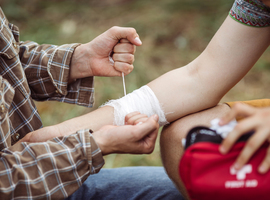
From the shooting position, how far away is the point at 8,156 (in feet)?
2.16

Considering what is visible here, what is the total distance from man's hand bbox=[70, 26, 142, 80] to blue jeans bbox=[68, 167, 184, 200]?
1.15ft

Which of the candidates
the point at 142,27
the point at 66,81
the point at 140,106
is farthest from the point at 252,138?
the point at 142,27

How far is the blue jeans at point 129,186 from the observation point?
2.64ft

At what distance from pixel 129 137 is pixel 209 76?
30cm

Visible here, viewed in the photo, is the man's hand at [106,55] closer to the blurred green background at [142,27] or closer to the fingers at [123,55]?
the fingers at [123,55]

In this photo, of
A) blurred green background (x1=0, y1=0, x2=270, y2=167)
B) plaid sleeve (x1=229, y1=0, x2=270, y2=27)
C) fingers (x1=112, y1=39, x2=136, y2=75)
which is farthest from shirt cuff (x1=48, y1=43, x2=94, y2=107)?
blurred green background (x1=0, y1=0, x2=270, y2=167)

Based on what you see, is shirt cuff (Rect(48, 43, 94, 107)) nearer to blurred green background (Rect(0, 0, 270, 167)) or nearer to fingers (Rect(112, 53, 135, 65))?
fingers (Rect(112, 53, 135, 65))

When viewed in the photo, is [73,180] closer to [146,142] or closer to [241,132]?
[146,142]

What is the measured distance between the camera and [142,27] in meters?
2.42

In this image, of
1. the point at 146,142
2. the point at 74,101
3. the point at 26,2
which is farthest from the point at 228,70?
the point at 26,2

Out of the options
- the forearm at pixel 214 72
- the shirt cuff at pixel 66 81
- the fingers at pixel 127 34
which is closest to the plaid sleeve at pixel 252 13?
the forearm at pixel 214 72

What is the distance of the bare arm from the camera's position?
72 centimetres

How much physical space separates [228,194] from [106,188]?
0.49 m

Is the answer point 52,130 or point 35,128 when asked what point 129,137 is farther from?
point 35,128
